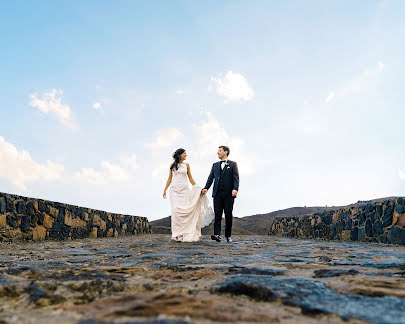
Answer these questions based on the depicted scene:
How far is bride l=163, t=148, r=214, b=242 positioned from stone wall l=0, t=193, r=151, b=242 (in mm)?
2562

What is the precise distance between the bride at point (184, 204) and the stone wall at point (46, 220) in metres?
2.56

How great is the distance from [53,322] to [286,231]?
12.3 meters

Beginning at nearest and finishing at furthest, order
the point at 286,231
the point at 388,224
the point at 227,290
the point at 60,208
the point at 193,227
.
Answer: the point at 227,290 < the point at 388,224 < the point at 193,227 < the point at 60,208 < the point at 286,231

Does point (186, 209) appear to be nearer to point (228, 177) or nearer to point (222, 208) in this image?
point (222, 208)

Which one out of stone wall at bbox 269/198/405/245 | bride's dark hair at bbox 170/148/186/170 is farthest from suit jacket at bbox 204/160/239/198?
stone wall at bbox 269/198/405/245

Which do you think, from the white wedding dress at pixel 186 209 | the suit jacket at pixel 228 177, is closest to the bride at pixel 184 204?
the white wedding dress at pixel 186 209

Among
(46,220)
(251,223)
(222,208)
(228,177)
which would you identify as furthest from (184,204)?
(251,223)

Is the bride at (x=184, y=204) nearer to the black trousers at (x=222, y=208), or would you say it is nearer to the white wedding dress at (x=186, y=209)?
the white wedding dress at (x=186, y=209)

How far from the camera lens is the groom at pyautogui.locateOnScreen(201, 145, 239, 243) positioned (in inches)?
275

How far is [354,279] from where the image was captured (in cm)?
193

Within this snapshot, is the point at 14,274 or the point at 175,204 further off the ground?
the point at 175,204

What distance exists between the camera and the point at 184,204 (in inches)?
285

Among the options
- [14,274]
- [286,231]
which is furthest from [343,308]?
[286,231]

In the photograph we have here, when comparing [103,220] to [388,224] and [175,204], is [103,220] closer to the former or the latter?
[175,204]
